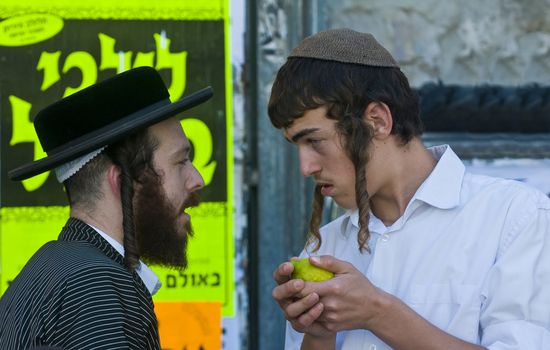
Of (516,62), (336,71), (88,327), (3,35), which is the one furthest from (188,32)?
(88,327)

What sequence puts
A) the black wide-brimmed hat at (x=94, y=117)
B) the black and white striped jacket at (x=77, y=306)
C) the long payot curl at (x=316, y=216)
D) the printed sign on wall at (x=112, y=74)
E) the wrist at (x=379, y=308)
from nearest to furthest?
the black and white striped jacket at (x=77, y=306), the wrist at (x=379, y=308), the black wide-brimmed hat at (x=94, y=117), the long payot curl at (x=316, y=216), the printed sign on wall at (x=112, y=74)

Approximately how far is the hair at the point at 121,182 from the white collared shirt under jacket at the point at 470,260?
0.68 m

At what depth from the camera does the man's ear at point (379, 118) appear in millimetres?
2662

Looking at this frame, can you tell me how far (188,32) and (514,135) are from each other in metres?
1.69

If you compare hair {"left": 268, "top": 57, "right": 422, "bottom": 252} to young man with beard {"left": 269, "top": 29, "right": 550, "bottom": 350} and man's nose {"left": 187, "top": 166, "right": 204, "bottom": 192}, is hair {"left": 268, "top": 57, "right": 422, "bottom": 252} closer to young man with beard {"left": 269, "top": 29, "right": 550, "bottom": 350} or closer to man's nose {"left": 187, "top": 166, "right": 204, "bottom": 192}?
young man with beard {"left": 269, "top": 29, "right": 550, "bottom": 350}

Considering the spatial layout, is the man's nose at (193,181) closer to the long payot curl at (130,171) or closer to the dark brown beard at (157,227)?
the dark brown beard at (157,227)

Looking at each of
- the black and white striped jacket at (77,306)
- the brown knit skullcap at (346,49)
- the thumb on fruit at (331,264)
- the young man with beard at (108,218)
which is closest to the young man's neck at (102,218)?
the young man with beard at (108,218)

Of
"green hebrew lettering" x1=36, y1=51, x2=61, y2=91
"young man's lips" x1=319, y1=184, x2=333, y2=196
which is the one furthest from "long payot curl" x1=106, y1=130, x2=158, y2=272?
"green hebrew lettering" x1=36, y1=51, x2=61, y2=91

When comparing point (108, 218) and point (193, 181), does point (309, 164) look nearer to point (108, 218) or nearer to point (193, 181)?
point (193, 181)

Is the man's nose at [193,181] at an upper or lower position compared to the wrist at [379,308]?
upper

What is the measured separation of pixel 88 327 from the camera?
7.38 ft

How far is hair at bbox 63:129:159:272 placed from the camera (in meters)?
2.63

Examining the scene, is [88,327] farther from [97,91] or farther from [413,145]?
[413,145]

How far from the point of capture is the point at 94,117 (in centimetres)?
265
